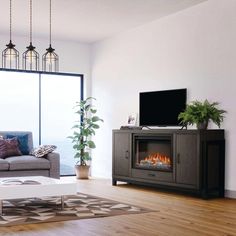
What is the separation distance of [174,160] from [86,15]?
268 cm

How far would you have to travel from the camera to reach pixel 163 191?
674cm

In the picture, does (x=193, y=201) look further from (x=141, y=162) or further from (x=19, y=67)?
(x=19, y=67)

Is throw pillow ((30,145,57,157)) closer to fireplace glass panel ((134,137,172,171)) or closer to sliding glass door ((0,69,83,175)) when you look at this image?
fireplace glass panel ((134,137,172,171))

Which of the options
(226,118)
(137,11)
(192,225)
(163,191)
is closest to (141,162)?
(163,191)

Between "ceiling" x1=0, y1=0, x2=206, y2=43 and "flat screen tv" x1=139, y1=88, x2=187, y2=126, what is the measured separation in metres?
1.24

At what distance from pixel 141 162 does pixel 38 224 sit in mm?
3159

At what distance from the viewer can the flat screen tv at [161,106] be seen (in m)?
6.79

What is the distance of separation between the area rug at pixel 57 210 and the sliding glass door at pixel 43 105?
11.0ft

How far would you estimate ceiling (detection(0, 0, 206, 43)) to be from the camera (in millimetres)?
6500

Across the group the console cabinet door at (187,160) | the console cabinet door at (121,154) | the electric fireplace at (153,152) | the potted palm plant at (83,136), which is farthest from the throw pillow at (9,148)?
the console cabinet door at (187,160)

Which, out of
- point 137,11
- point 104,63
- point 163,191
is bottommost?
point 163,191

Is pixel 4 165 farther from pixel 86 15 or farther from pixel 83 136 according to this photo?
pixel 86 15

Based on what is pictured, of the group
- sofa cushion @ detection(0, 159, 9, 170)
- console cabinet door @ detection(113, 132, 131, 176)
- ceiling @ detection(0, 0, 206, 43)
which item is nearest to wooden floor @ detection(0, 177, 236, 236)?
console cabinet door @ detection(113, 132, 131, 176)

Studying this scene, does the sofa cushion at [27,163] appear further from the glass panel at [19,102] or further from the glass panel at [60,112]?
the glass panel at [60,112]
